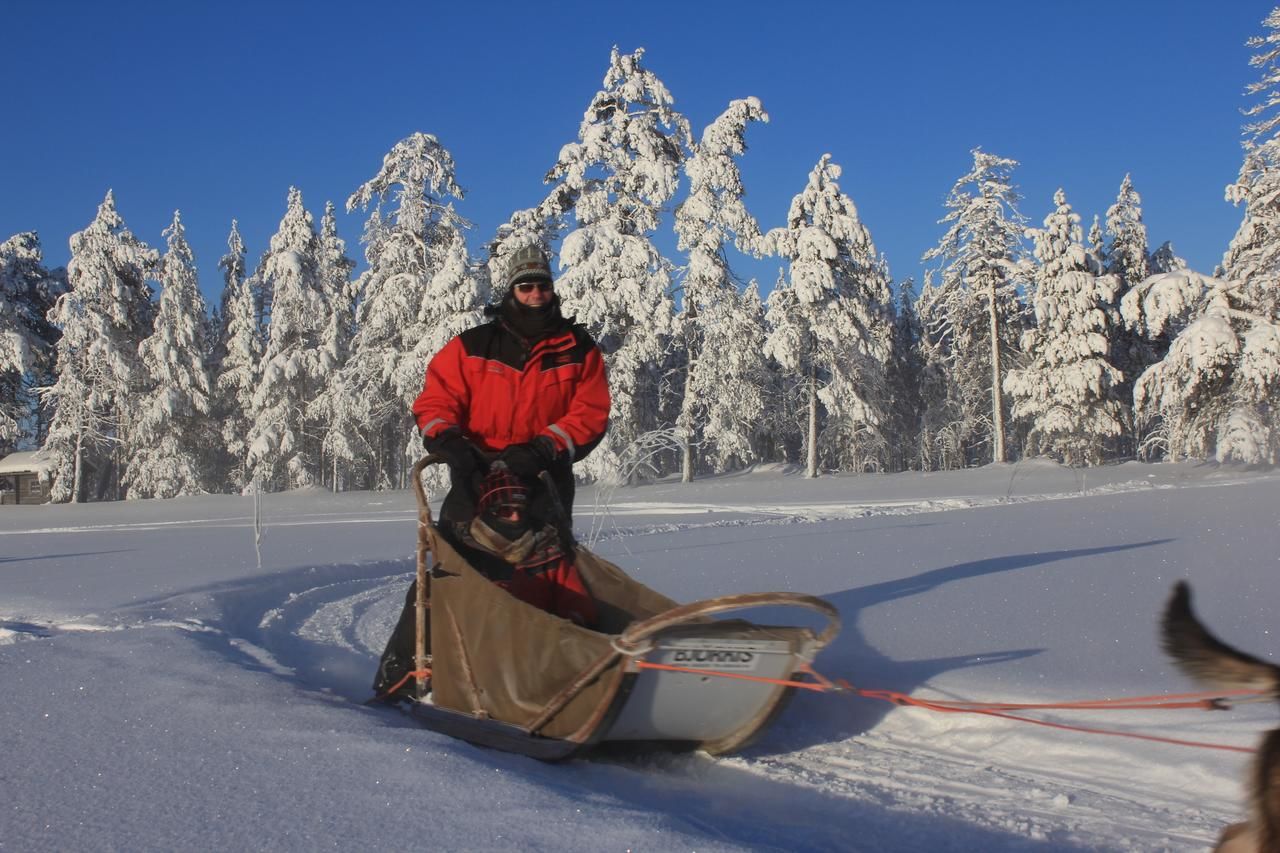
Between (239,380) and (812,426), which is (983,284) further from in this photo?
(239,380)

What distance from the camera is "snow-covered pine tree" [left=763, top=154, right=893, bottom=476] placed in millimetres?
31031

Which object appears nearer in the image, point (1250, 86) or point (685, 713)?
point (685, 713)

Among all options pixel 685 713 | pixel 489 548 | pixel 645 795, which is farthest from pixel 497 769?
pixel 489 548

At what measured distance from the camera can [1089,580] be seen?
242 inches

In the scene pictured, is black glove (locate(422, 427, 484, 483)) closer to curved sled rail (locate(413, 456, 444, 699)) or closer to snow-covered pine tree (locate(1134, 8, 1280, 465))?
curved sled rail (locate(413, 456, 444, 699))

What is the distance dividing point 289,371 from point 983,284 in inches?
1023

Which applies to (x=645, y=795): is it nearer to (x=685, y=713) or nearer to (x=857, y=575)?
(x=685, y=713)

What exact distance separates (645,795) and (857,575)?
14.7 feet

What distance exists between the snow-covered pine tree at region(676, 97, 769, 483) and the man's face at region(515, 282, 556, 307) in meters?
23.1

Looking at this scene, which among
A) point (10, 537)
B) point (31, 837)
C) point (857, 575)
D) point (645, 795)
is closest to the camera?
point (31, 837)

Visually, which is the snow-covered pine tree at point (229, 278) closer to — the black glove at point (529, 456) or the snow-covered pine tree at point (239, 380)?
the snow-covered pine tree at point (239, 380)

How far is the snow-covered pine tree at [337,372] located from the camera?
34.5 m

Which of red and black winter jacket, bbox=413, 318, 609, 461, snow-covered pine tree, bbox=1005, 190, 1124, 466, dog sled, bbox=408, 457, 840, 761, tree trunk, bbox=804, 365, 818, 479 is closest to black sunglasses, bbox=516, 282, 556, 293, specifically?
red and black winter jacket, bbox=413, 318, 609, 461

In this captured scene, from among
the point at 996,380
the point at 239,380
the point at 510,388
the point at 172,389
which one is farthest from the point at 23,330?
the point at 510,388
